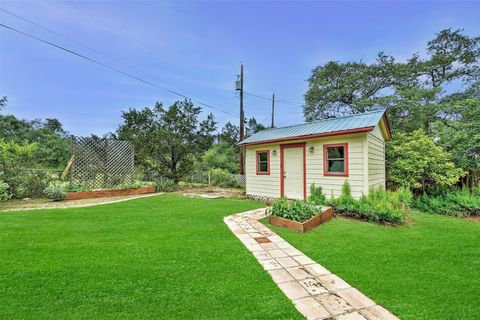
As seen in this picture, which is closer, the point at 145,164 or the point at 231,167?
the point at 145,164

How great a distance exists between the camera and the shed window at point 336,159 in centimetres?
696

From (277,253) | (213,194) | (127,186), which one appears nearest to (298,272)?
(277,253)

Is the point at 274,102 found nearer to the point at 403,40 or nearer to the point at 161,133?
the point at 403,40

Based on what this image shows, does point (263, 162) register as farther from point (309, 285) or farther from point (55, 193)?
point (55, 193)

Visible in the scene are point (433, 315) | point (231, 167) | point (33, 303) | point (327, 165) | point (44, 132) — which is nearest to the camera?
point (433, 315)

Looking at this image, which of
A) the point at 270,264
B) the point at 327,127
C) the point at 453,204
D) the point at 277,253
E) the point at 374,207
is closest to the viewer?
the point at 270,264

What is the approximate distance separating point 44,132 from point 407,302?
2975 cm

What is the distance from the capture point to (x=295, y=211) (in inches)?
200

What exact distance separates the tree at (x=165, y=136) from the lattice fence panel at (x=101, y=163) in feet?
3.25

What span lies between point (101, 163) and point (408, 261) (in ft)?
36.2

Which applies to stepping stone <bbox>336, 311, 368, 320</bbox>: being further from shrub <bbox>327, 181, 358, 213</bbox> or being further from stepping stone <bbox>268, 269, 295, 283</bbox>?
shrub <bbox>327, 181, 358, 213</bbox>

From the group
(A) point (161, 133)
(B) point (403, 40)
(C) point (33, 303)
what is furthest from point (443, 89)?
(C) point (33, 303)

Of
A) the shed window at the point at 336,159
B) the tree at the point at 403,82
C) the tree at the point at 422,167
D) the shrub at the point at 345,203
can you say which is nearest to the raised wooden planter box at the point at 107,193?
the shed window at the point at 336,159

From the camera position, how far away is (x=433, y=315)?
2016 millimetres
